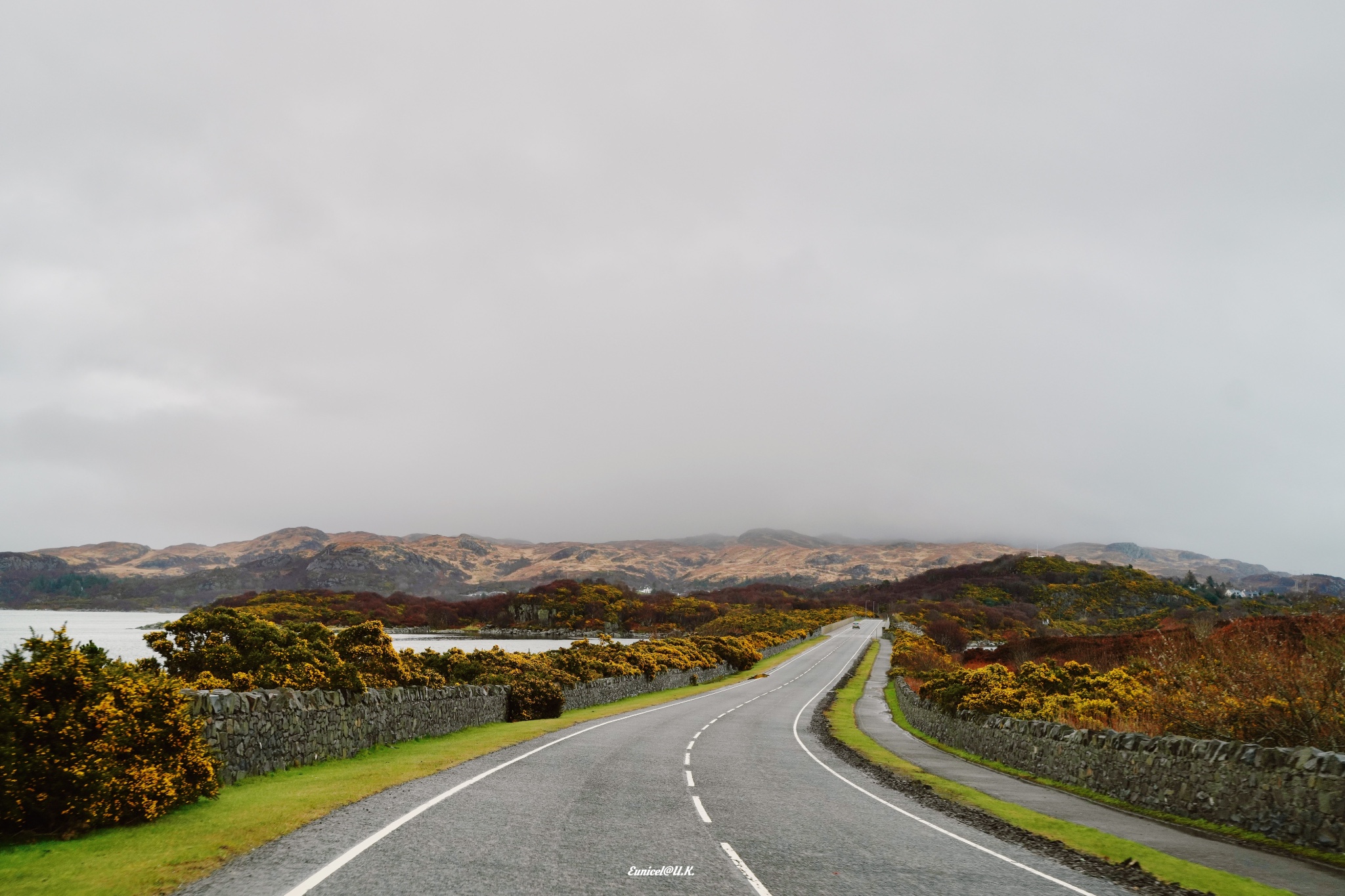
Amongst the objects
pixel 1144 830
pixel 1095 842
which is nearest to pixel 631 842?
pixel 1095 842

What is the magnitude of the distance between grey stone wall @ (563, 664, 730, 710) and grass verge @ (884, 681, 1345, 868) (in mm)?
18711

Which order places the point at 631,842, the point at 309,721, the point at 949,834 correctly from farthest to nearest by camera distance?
the point at 309,721 → the point at 949,834 → the point at 631,842

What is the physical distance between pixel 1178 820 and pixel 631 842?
36.8 ft

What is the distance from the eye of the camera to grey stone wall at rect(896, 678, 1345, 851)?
464 inches

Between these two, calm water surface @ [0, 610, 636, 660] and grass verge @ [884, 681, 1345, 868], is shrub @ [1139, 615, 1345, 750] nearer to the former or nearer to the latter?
grass verge @ [884, 681, 1345, 868]

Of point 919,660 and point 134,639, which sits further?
point 134,639

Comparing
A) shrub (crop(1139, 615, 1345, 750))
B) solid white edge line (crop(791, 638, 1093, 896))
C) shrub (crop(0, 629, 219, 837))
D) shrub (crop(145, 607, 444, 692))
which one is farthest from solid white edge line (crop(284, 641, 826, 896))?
shrub (crop(1139, 615, 1345, 750))

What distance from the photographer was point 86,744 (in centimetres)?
995

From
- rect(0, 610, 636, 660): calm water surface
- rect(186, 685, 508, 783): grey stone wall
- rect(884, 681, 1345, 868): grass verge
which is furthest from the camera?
rect(0, 610, 636, 660): calm water surface

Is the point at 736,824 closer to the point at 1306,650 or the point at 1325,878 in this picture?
the point at 1325,878

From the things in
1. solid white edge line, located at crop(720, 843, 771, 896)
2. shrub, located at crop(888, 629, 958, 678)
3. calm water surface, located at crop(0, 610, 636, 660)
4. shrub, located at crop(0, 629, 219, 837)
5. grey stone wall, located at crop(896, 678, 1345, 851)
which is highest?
shrub, located at crop(0, 629, 219, 837)

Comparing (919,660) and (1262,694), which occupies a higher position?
(1262,694)

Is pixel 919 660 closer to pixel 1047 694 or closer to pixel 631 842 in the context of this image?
pixel 1047 694

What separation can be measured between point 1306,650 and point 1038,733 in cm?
693
